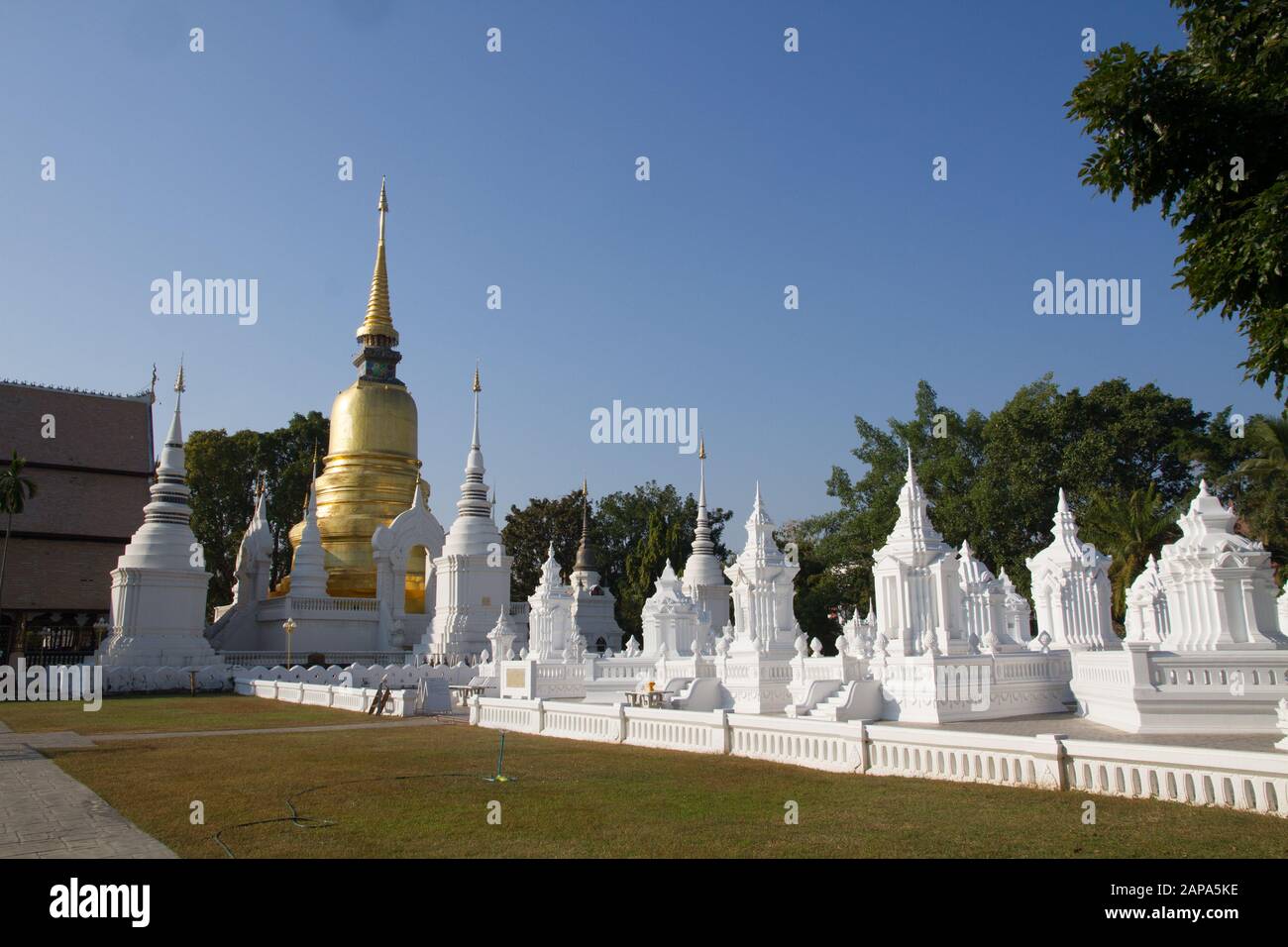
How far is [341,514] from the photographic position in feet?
149

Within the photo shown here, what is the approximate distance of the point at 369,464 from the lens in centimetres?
4700

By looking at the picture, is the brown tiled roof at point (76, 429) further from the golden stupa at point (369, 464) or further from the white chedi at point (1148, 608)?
the white chedi at point (1148, 608)

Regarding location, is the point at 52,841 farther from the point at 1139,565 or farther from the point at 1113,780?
the point at 1139,565

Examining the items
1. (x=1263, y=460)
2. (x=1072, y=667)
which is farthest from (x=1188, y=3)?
(x=1263, y=460)

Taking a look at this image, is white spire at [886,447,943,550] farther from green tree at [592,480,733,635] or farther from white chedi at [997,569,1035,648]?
green tree at [592,480,733,635]

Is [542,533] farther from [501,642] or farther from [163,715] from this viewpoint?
[163,715]

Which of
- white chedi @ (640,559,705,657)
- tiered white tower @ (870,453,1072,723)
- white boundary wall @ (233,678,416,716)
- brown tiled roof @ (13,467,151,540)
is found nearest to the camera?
tiered white tower @ (870,453,1072,723)

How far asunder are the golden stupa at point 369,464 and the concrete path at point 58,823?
30607 mm

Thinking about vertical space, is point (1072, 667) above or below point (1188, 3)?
below

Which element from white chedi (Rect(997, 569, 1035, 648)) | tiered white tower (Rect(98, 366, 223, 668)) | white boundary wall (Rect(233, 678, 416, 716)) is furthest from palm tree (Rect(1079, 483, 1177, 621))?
tiered white tower (Rect(98, 366, 223, 668))

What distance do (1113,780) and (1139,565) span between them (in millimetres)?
30704

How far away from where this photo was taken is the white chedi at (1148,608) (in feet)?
91.9

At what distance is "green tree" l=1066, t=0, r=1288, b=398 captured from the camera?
9.47 m

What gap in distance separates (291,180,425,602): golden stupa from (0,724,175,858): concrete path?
30.6 meters
